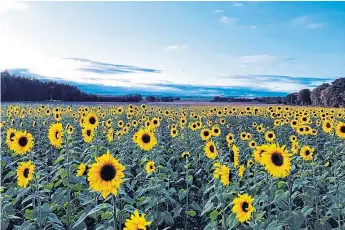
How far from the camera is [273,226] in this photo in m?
4.38

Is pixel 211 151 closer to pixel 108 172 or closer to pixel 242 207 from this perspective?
pixel 242 207

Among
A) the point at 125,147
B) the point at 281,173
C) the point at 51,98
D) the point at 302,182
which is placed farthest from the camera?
the point at 51,98

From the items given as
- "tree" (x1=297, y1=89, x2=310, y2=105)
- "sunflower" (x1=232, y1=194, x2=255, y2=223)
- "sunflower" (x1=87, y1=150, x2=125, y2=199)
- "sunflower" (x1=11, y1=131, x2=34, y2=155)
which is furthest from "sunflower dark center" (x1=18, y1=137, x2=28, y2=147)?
"tree" (x1=297, y1=89, x2=310, y2=105)

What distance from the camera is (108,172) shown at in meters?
4.21

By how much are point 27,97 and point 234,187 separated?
50.4 metres

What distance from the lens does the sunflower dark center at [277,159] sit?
5359 millimetres

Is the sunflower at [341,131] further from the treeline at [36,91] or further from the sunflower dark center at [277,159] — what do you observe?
the treeline at [36,91]

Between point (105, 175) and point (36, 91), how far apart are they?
169ft

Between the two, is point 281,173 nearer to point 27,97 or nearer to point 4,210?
point 4,210

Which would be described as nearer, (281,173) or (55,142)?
(281,173)

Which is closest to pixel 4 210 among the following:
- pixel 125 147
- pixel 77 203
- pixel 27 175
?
pixel 27 175

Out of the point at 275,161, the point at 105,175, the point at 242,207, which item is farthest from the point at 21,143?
the point at 275,161

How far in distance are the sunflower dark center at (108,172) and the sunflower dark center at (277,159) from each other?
213 centimetres

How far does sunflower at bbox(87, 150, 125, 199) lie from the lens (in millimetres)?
4152
